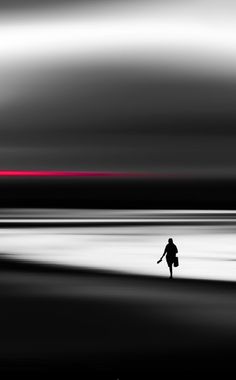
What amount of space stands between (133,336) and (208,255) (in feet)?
80.5

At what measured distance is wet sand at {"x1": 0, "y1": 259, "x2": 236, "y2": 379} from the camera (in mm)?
15312

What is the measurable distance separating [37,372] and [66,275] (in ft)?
56.2

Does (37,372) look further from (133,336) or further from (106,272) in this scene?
(106,272)

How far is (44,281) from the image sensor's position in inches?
1158

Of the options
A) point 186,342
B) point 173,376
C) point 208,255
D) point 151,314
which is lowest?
point 173,376

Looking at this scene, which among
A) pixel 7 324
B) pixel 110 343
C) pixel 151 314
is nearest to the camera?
pixel 110 343

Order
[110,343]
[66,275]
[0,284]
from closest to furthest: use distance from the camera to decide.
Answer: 1. [110,343]
2. [0,284]
3. [66,275]

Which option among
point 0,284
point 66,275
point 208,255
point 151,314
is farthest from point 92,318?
point 208,255

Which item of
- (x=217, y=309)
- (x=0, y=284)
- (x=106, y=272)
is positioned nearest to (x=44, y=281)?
(x=0, y=284)

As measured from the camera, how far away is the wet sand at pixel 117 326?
50.2 feet

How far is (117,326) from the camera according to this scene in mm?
19250

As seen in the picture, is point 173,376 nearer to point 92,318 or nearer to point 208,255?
point 92,318

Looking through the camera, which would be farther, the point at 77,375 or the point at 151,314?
the point at 151,314

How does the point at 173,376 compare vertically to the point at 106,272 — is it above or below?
below
